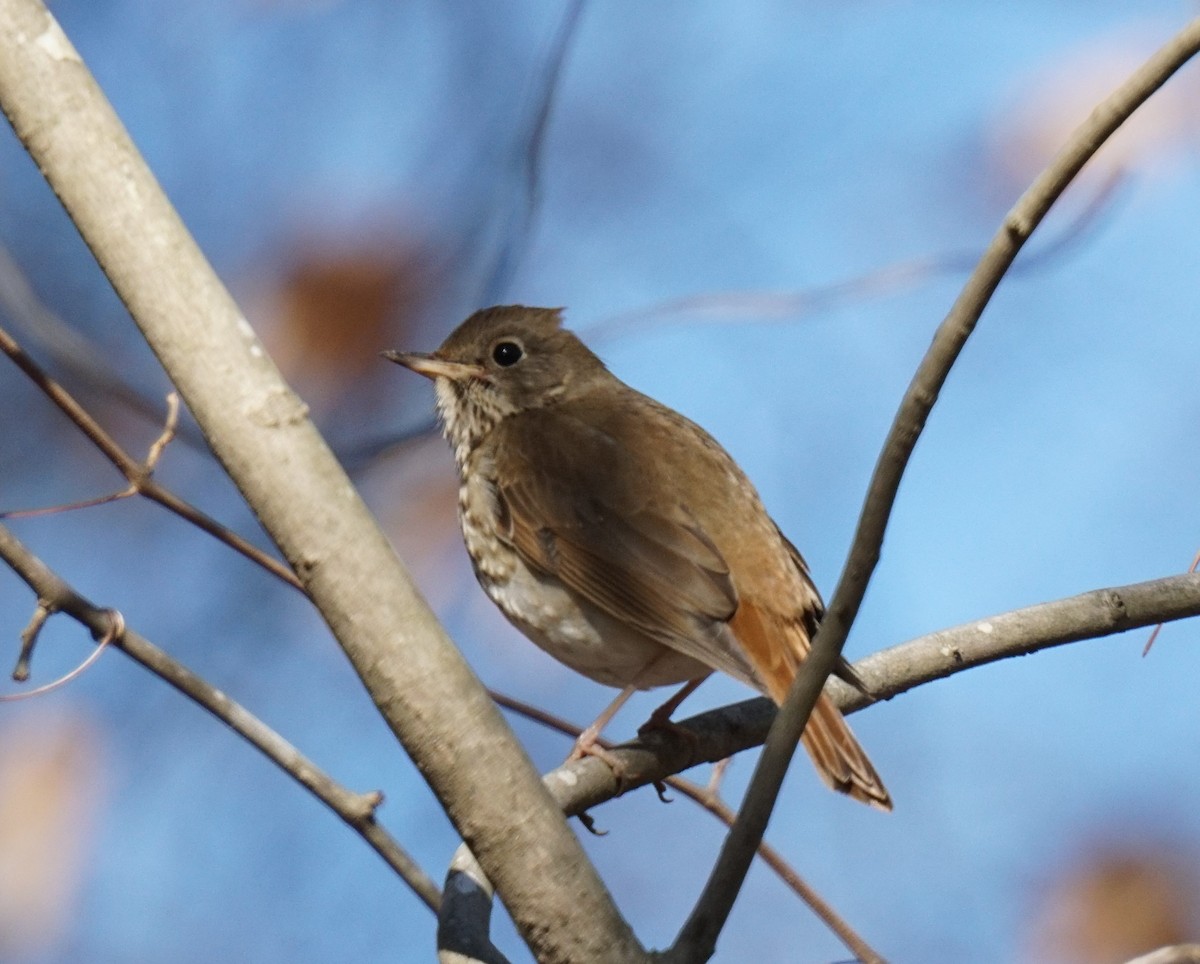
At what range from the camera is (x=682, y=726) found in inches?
144

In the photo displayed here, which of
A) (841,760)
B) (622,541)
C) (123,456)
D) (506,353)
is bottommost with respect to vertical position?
(841,760)

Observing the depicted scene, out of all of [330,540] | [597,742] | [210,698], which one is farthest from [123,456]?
[597,742]

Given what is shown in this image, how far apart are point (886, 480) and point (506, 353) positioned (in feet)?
9.72

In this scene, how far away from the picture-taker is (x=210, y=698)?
9.40 feet

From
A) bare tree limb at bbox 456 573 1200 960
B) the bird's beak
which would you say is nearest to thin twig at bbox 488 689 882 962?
bare tree limb at bbox 456 573 1200 960

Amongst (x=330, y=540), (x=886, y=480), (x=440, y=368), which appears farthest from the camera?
(x=440, y=368)

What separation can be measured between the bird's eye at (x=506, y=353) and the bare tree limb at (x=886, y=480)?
9.42 feet

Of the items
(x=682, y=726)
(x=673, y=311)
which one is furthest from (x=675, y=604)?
(x=673, y=311)

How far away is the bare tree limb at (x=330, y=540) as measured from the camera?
2.35 meters

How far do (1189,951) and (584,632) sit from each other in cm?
207

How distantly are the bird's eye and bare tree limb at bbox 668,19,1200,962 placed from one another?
2871 mm

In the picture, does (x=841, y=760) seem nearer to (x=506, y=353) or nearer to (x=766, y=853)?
(x=766, y=853)

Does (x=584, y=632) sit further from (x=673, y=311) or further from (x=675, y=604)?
(x=673, y=311)

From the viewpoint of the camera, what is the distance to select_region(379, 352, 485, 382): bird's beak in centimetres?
496
